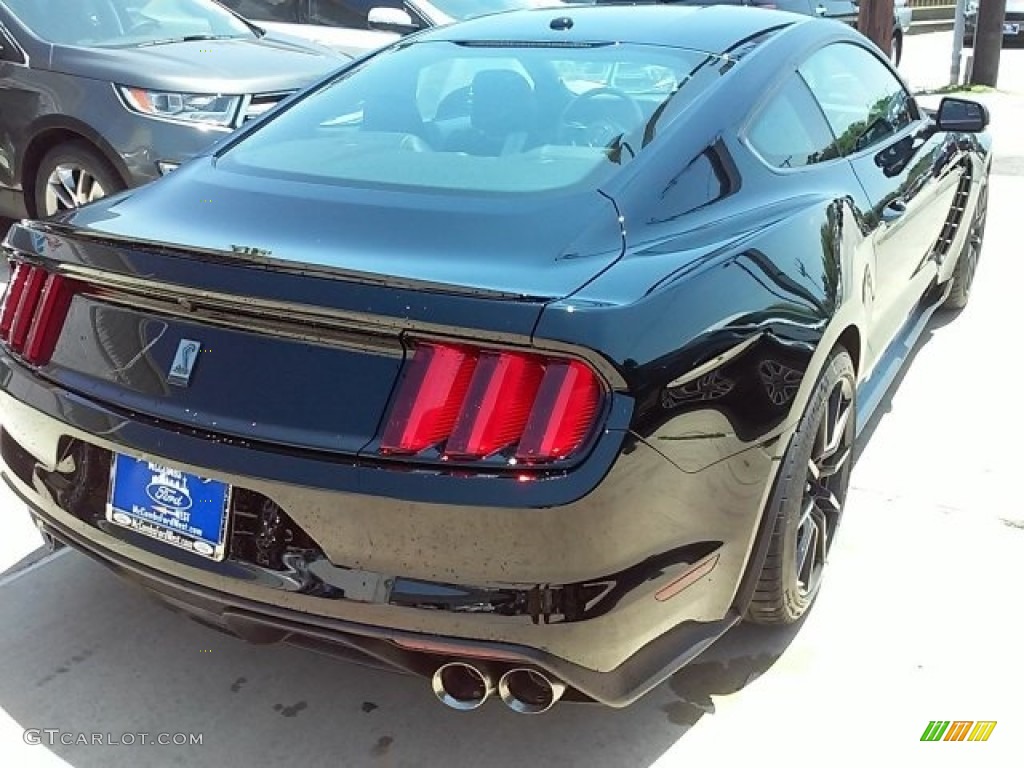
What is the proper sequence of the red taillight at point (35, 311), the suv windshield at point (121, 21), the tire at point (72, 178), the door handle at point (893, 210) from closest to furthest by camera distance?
the red taillight at point (35, 311) < the door handle at point (893, 210) < the tire at point (72, 178) < the suv windshield at point (121, 21)

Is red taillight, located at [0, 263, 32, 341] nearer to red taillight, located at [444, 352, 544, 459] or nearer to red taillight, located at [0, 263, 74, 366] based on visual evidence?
red taillight, located at [0, 263, 74, 366]

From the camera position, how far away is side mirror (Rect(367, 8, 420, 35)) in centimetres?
756

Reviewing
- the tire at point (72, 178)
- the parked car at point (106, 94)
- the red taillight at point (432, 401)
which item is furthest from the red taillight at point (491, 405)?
the tire at point (72, 178)

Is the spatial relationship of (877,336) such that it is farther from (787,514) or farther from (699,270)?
(699,270)

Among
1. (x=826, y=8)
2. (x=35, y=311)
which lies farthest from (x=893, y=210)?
(x=826, y=8)

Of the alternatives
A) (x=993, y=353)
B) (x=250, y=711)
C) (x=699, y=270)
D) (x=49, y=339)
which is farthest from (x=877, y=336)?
(x=49, y=339)

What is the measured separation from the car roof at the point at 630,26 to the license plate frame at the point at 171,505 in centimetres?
167

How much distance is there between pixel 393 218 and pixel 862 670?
154 centimetres

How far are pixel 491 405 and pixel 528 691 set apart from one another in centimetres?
57

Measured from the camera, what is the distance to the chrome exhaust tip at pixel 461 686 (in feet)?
6.57

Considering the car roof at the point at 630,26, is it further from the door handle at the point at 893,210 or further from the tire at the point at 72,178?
the tire at the point at 72,178

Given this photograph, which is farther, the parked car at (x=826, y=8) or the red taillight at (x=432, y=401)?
A: the parked car at (x=826, y=8)

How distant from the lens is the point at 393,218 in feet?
7.34

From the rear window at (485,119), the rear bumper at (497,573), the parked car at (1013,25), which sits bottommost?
the parked car at (1013,25)
